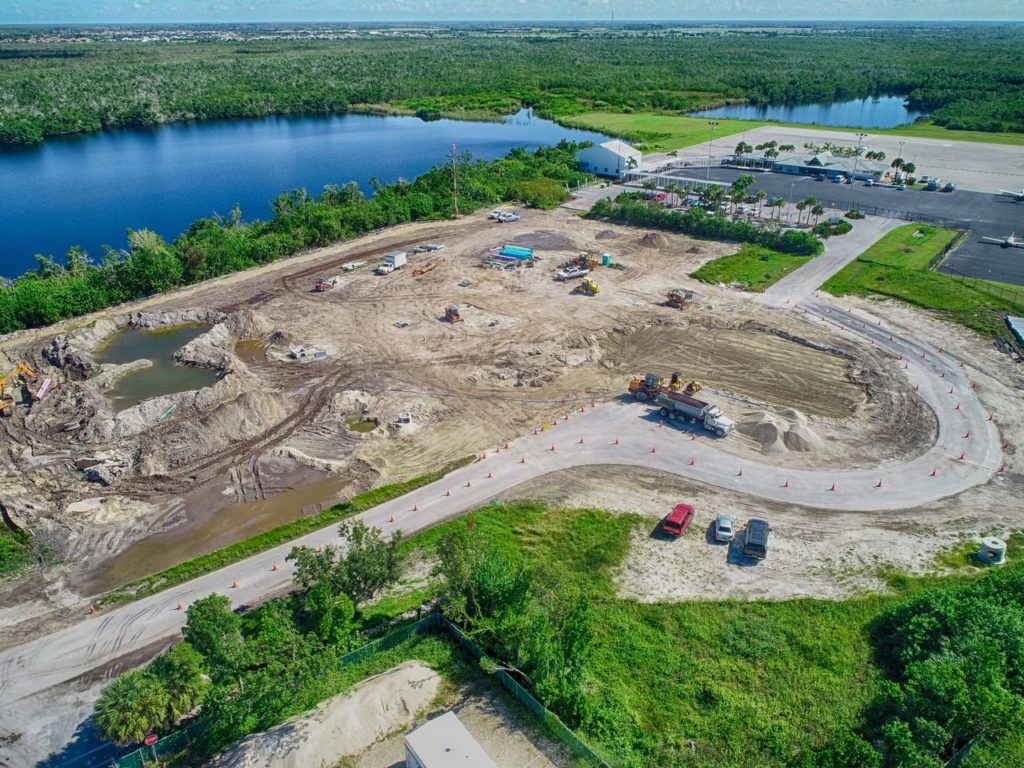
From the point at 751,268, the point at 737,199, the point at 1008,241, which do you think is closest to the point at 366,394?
the point at 751,268

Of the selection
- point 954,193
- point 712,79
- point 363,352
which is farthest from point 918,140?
point 363,352

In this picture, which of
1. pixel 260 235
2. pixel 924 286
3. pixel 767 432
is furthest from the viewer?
pixel 260 235

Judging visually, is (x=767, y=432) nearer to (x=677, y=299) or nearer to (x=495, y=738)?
(x=677, y=299)

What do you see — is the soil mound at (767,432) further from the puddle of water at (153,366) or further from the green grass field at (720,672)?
the puddle of water at (153,366)

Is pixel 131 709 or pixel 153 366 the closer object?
pixel 131 709

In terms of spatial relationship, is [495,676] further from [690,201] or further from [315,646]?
[690,201]

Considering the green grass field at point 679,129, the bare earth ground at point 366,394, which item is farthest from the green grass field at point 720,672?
the green grass field at point 679,129

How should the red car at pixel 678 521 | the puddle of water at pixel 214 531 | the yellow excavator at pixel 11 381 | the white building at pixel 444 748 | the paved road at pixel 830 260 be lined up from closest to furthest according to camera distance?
the white building at pixel 444 748, the puddle of water at pixel 214 531, the red car at pixel 678 521, the yellow excavator at pixel 11 381, the paved road at pixel 830 260
